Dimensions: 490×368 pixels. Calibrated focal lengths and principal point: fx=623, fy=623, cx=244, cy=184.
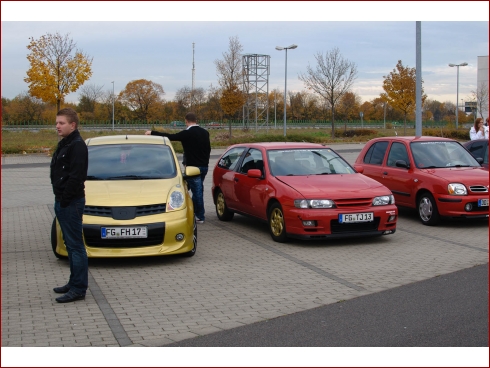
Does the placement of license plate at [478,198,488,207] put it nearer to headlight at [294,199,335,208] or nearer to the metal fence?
headlight at [294,199,335,208]

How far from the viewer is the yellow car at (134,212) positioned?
7.74 meters

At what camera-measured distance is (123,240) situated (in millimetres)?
7789

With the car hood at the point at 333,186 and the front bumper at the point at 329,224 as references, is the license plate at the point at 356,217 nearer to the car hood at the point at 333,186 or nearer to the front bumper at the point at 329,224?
the front bumper at the point at 329,224

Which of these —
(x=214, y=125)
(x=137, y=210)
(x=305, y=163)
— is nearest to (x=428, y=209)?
(x=305, y=163)

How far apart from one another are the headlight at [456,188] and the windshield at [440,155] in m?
0.92

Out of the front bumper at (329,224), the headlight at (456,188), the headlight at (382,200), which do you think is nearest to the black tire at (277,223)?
the front bumper at (329,224)

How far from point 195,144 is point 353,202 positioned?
3.27 metres

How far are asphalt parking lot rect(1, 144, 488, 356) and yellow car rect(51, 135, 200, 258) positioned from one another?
292mm

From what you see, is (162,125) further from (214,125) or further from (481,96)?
(481,96)

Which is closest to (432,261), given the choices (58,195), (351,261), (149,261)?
(351,261)

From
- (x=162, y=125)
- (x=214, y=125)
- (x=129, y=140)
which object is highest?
(x=214, y=125)

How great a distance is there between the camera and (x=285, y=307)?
20.1ft

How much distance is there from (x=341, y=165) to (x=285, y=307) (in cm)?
501

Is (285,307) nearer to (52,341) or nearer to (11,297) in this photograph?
(52,341)
